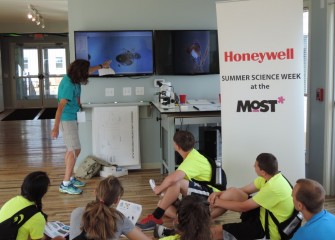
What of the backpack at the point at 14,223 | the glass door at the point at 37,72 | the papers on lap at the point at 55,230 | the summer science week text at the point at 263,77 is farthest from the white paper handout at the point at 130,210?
the glass door at the point at 37,72

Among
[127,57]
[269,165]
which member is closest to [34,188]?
[269,165]

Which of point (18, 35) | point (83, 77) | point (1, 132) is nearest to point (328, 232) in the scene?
point (83, 77)

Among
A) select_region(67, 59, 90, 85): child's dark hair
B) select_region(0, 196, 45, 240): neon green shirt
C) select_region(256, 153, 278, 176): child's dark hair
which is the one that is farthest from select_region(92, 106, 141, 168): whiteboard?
select_region(0, 196, 45, 240): neon green shirt

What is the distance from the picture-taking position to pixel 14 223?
2414 mm

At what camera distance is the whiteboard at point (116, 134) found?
5.51 m

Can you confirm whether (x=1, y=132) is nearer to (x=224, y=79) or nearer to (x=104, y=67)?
(x=104, y=67)

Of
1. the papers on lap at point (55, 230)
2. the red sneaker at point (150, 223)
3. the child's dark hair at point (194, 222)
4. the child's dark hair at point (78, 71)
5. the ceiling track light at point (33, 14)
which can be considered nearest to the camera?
the child's dark hair at point (194, 222)

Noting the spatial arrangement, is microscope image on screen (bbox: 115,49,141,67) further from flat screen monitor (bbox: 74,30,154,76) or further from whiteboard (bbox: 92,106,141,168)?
whiteboard (bbox: 92,106,141,168)

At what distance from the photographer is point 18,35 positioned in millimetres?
12906

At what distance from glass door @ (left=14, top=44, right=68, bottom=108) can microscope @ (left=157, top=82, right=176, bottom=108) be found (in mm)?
9252

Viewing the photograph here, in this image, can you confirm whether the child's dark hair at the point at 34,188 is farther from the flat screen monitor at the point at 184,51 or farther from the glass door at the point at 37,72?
the glass door at the point at 37,72

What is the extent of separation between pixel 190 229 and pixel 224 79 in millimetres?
2216

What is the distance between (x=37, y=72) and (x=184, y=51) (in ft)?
30.5

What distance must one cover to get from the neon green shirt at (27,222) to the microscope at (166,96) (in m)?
2.71
